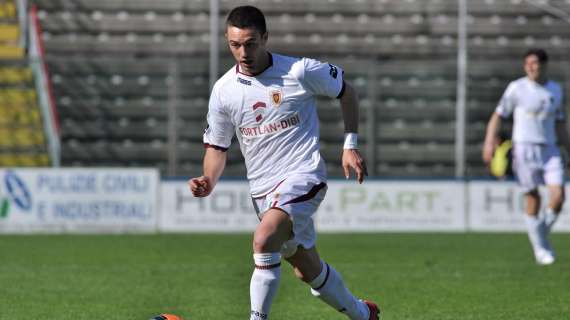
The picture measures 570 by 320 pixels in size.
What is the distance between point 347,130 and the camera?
23.6 feet

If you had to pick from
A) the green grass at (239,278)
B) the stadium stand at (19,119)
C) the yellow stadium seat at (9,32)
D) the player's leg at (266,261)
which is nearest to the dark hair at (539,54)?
the green grass at (239,278)

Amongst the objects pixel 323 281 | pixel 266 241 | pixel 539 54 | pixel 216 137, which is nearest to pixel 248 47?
pixel 216 137

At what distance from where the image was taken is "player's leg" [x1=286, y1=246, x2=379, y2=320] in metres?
7.18

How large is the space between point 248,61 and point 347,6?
57.0 ft

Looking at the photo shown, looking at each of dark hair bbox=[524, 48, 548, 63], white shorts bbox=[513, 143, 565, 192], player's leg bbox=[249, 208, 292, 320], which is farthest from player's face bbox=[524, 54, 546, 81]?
player's leg bbox=[249, 208, 292, 320]

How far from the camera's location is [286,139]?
7141 millimetres

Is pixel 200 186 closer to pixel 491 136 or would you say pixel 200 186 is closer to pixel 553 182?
pixel 491 136

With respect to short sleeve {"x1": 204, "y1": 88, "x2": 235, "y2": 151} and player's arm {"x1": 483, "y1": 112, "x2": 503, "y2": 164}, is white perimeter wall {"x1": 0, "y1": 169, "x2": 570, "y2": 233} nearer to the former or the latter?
player's arm {"x1": 483, "y1": 112, "x2": 503, "y2": 164}

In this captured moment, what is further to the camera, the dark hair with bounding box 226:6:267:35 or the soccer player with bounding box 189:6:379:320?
the soccer player with bounding box 189:6:379:320

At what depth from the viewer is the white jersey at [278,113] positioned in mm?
7117

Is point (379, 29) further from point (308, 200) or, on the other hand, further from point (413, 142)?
point (308, 200)

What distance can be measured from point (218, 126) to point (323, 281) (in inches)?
43.3

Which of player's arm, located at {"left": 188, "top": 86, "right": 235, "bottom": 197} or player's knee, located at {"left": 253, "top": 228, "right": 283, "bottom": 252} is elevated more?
player's arm, located at {"left": 188, "top": 86, "right": 235, "bottom": 197}

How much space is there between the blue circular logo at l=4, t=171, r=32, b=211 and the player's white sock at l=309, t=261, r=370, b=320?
12526mm
